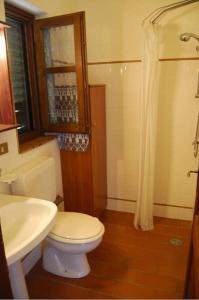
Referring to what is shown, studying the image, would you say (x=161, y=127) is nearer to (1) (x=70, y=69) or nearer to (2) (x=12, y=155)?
(1) (x=70, y=69)

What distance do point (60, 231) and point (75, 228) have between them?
0.12 metres

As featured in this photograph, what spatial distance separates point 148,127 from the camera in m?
2.22

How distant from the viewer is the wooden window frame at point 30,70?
1.93 metres

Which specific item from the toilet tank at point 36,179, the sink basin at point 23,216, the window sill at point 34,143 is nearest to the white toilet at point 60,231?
the toilet tank at point 36,179

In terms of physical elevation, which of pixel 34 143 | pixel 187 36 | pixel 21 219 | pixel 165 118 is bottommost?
pixel 21 219

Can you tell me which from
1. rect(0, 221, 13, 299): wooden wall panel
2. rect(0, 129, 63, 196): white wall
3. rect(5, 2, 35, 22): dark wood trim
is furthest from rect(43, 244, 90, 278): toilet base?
rect(5, 2, 35, 22): dark wood trim

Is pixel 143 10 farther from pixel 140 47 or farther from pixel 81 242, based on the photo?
pixel 81 242

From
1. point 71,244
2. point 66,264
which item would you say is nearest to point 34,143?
point 71,244

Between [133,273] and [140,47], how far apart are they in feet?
6.78

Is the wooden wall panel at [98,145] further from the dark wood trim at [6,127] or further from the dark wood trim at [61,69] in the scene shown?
the dark wood trim at [6,127]

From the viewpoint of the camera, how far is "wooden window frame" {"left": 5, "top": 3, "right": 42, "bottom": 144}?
6.35 feet

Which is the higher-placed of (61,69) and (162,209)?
(61,69)

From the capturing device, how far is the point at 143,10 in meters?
2.19

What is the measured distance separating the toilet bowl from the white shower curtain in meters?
0.73
